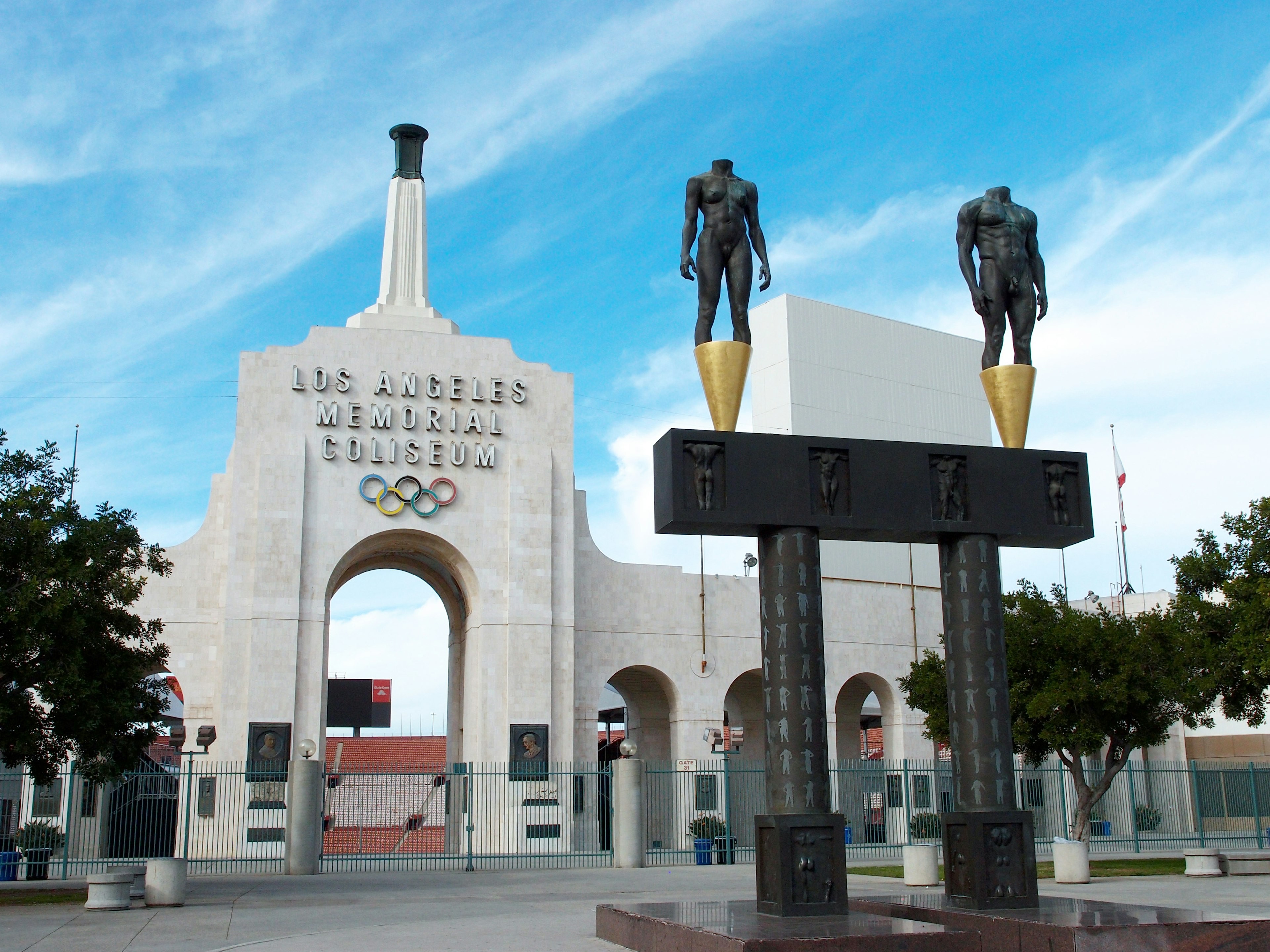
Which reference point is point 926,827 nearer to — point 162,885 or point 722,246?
point 162,885

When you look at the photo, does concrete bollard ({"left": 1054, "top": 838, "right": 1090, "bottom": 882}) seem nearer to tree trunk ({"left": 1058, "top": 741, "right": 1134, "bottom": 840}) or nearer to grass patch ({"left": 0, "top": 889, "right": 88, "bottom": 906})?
tree trunk ({"left": 1058, "top": 741, "right": 1134, "bottom": 840})

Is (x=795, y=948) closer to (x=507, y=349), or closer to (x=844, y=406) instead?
(x=507, y=349)

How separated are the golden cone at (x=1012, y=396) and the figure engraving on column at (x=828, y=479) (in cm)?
255

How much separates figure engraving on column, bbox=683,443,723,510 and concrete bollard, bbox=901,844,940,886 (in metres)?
12.9

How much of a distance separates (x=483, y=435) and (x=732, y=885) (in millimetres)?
18670

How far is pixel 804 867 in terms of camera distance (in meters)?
13.0

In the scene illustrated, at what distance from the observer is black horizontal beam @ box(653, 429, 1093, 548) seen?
13992 mm

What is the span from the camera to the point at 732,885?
23.9 meters

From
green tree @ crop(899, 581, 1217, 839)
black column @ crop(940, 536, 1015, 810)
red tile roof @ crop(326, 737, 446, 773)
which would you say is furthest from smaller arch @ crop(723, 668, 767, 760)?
black column @ crop(940, 536, 1015, 810)

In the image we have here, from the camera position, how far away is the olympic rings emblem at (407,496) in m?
37.7

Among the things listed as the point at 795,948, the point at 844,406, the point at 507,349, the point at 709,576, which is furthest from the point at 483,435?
the point at 795,948

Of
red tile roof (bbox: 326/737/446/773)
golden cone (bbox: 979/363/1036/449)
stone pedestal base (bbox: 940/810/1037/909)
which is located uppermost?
golden cone (bbox: 979/363/1036/449)

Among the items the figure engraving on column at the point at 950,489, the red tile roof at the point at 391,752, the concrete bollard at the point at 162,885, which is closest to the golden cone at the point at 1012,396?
the figure engraving on column at the point at 950,489

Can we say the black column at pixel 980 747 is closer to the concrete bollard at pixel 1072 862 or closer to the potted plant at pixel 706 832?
the concrete bollard at pixel 1072 862
